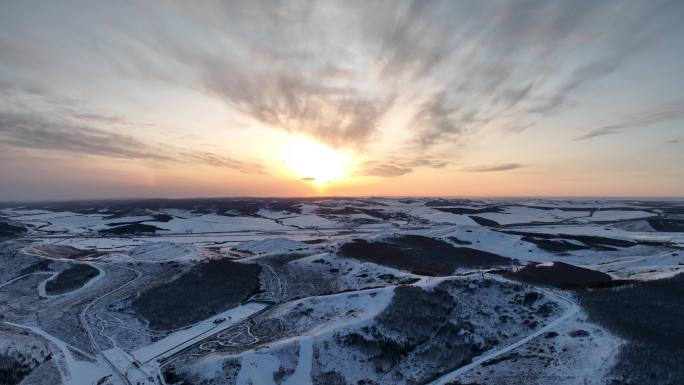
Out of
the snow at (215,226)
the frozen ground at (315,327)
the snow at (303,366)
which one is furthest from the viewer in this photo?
the snow at (215,226)

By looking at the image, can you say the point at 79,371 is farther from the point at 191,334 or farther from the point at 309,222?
the point at 309,222

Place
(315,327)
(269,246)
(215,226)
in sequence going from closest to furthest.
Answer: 1. (315,327)
2. (269,246)
3. (215,226)

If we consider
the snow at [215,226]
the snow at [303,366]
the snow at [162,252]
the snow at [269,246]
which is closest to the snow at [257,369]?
the snow at [303,366]

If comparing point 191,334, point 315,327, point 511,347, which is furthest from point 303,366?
point 511,347

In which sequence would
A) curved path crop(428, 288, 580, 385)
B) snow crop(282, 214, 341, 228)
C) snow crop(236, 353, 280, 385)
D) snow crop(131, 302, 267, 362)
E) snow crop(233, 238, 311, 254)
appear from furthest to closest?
1. snow crop(282, 214, 341, 228)
2. snow crop(233, 238, 311, 254)
3. snow crop(131, 302, 267, 362)
4. curved path crop(428, 288, 580, 385)
5. snow crop(236, 353, 280, 385)

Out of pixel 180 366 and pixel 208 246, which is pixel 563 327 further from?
pixel 208 246

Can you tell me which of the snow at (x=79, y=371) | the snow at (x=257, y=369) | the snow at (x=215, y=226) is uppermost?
the snow at (x=215, y=226)

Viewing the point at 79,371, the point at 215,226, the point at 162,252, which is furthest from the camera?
the point at 215,226

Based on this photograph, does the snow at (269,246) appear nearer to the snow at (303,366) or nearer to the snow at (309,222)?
the snow at (309,222)

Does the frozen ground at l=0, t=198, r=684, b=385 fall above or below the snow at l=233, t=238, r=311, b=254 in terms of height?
below

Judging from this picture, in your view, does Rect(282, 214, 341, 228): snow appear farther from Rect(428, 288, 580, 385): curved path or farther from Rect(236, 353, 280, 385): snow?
Rect(236, 353, 280, 385): snow

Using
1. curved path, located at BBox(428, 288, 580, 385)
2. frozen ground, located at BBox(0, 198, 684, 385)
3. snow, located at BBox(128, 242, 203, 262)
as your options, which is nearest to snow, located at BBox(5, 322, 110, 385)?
frozen ground, located at BBox(0, 198, 684, 385)
